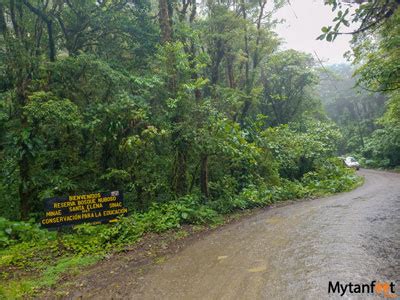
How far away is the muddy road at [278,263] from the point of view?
351cm

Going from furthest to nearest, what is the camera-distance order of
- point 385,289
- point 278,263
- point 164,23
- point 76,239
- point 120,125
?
point 164,23 < point 120,125 < point 76,239 < point 278,263 < point 385,289

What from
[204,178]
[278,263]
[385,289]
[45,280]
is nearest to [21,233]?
[45,280]

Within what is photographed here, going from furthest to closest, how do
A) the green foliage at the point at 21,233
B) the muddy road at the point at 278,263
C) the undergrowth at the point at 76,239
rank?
the green foliage at the point at 21,233 → the undergrowth at the point at 76,239 → the muddy road at the point at 278,263

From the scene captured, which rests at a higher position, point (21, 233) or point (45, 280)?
point (21, 233)

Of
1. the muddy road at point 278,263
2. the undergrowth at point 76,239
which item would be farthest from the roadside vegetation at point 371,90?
the undergrowth at point 76,239

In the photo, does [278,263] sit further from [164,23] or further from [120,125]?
[164,23]

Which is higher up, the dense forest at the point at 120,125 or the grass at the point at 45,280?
the dense forest at the point at 120,125

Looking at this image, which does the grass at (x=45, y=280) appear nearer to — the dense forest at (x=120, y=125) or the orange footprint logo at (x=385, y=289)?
the dense forest at (x=120, y=125)

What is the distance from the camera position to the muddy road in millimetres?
3514

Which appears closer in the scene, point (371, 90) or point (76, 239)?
point (76, 239)

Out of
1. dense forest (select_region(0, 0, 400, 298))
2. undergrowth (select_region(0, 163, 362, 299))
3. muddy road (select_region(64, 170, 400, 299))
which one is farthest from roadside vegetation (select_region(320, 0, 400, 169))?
undergrowth (select_region(0, 163, 362, 299))

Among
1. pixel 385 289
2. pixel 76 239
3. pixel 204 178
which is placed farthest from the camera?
pixel 204 178

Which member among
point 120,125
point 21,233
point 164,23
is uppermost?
point 164,23

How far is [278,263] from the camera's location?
4.26 m
